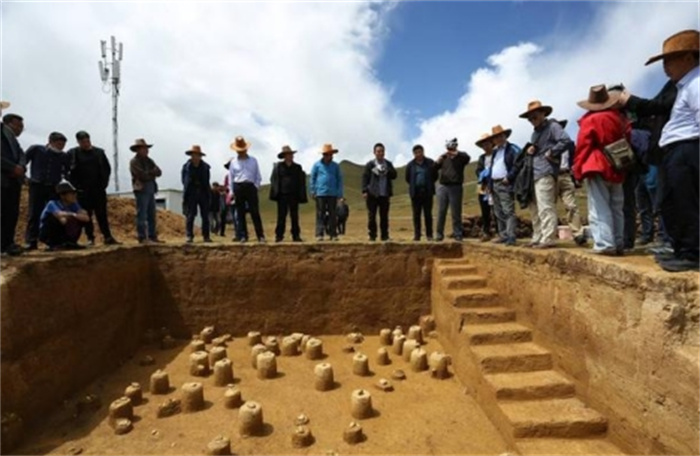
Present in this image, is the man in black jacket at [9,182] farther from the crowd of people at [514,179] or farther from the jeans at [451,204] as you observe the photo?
the jeans at [451,204]

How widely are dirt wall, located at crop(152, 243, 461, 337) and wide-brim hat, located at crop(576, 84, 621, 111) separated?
3700mm

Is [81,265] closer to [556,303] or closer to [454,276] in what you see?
[454,276]

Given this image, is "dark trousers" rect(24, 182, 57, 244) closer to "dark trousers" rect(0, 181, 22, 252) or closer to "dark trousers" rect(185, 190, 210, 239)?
"dark trousers" rect(0, 181, 22, 252)

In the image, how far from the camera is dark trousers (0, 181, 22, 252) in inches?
211

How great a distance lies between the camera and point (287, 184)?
822cm

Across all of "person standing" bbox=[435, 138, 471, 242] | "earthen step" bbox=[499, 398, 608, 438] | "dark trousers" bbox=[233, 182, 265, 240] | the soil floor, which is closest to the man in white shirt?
"earthen step" bbox=[499, 398, 608, 438]

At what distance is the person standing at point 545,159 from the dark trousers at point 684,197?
2031mm

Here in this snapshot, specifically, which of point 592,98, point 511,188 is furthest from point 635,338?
point 511,188

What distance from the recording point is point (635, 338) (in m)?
3.68

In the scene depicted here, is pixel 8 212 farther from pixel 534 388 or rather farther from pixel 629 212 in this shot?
pixel 629 212

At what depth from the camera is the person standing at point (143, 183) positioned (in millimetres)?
7664

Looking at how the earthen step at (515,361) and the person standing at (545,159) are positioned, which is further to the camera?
the person standing at (545,159)

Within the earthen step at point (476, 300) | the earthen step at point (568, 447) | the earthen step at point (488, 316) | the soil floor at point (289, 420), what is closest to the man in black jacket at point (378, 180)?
the earthen step at point (476, 300)

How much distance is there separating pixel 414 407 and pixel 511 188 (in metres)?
3.44
